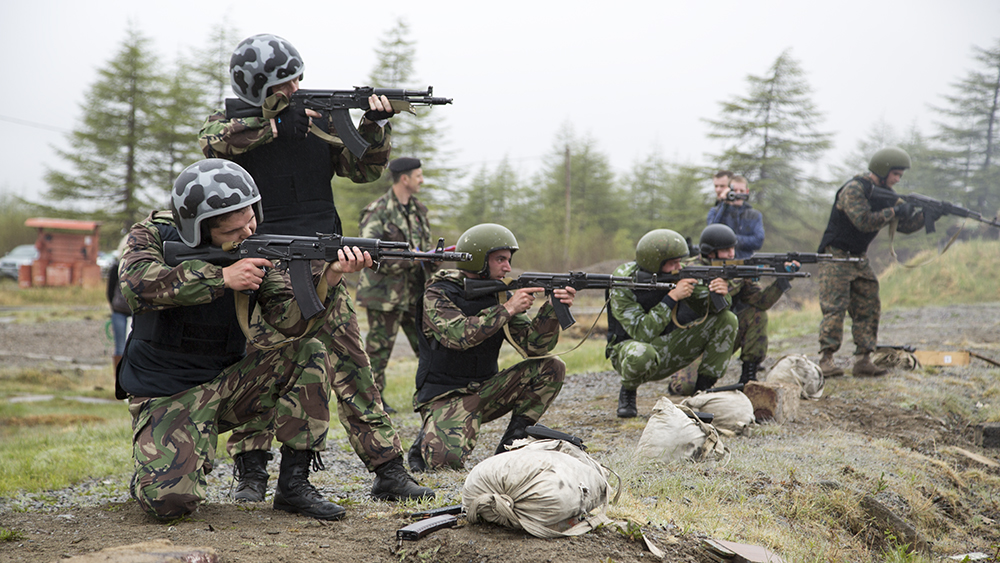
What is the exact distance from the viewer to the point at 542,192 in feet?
130

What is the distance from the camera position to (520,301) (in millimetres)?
4945

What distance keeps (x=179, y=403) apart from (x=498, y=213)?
40.5 m

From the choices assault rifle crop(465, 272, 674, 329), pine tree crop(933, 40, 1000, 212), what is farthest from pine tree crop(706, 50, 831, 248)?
assault rifle crop(465, 272, 674, 329)

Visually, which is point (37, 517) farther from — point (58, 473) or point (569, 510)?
point (569, 510)

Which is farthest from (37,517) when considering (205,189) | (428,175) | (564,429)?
(428,175)

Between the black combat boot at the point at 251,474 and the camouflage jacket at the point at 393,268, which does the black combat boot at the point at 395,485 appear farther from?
the camouflage jacket at the point at 393,268

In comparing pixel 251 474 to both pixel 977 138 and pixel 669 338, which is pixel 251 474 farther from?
pixel 977 138

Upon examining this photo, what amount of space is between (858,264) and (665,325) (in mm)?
3184

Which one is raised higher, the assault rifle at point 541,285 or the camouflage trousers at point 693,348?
the assault rifle at point 541,285

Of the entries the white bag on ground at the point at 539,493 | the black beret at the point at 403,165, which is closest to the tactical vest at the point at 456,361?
the white bag on ground at the point at 539,493

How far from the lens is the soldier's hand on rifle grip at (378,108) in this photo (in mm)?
4383

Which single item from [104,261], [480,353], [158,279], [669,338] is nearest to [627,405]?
[669,338]

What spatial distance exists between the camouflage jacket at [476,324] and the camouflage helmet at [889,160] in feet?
16.6

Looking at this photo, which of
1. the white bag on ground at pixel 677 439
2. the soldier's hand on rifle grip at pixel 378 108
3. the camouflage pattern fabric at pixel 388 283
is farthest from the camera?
the camouflage pattern fabric at pixel 388 283
